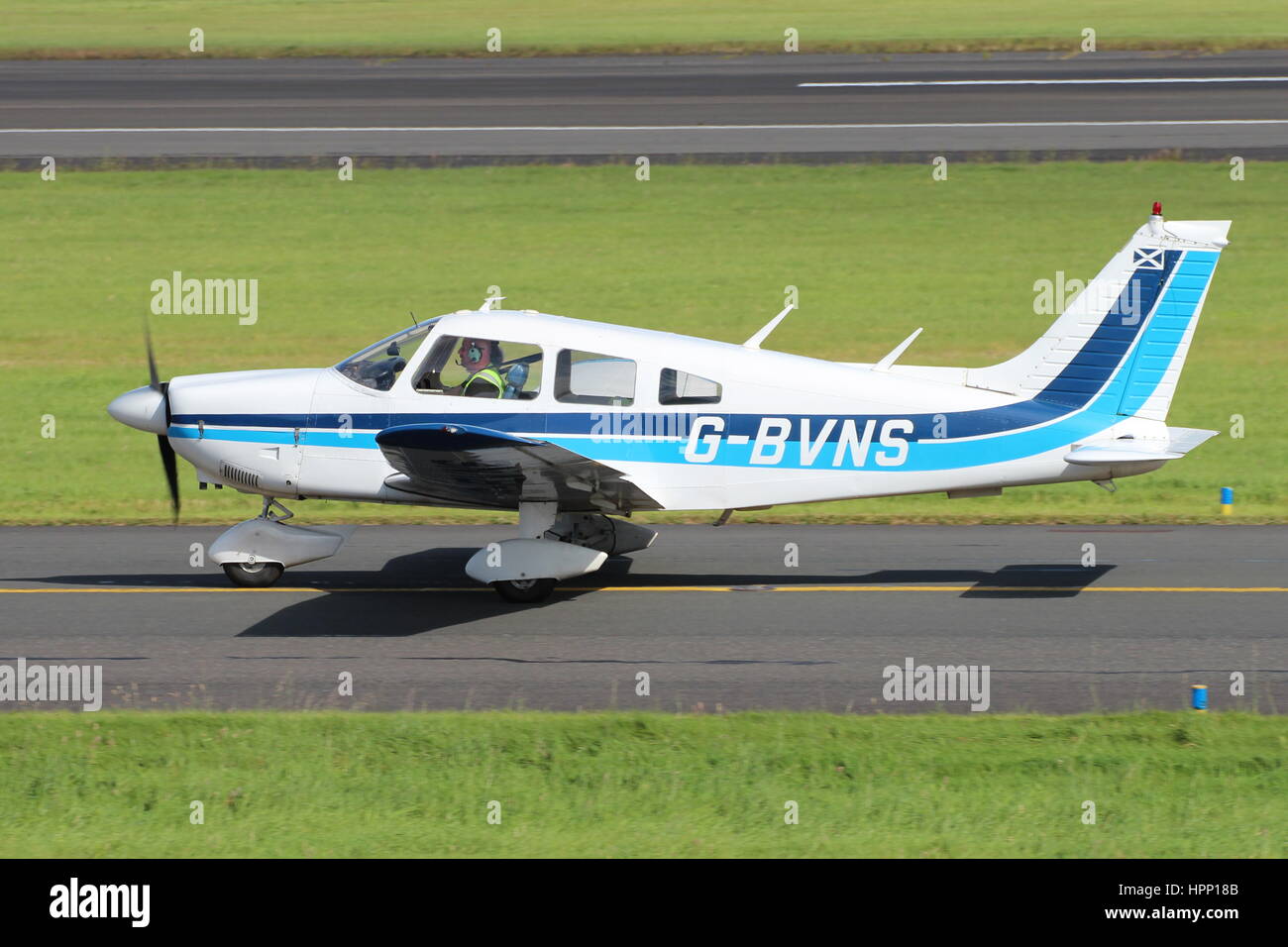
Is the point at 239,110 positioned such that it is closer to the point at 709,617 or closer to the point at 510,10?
the point at 510,10

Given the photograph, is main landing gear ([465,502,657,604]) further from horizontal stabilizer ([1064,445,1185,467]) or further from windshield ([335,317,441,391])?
horizontal stabilizer ([1064,445,1185,467])

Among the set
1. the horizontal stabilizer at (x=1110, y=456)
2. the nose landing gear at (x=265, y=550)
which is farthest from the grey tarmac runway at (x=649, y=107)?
the horizontal stabilizer at (x=1110, y=456)

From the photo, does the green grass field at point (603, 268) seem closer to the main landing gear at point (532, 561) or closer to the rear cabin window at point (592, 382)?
the main landing gear at point (532, 561)

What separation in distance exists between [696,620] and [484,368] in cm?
269

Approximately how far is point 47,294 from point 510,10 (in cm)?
2763

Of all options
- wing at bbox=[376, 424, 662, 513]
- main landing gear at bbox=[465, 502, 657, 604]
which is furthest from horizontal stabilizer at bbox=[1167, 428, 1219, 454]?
main landing gear at bbox=[465, 502, 657, 604]

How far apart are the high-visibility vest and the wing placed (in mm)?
358

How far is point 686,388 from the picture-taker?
12680mm

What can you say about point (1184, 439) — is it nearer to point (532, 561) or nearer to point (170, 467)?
point (532, 561)

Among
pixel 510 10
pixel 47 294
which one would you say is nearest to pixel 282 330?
pixel 47 294

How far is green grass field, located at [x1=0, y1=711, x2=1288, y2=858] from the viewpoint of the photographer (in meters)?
8.01

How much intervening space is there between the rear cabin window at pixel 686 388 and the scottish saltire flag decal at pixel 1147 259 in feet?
11.6

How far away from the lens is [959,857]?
7.75m

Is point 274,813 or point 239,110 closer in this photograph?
point 274,813
